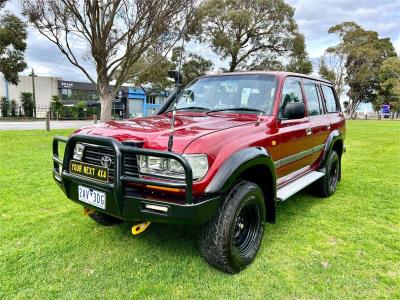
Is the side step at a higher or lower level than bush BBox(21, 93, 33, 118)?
lower

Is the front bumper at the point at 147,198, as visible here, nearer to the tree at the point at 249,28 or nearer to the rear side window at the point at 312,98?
the rear side window at the point at 312,98

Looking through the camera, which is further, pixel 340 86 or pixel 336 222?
pixel 340 86

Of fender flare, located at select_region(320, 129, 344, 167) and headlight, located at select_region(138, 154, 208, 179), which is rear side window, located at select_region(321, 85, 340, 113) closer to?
fender flare, located at select_region(320, 129, 344, 167)

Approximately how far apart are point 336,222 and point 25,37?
22983mm

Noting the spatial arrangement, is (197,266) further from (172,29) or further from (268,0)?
(268,0)

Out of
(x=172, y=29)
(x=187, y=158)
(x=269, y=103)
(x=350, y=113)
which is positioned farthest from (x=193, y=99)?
(x=350, y=113)

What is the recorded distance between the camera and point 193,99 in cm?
432

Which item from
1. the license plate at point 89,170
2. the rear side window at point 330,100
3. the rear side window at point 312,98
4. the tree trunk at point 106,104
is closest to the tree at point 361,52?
the tree trunk at point 106,104

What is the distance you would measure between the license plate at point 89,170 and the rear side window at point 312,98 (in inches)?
122

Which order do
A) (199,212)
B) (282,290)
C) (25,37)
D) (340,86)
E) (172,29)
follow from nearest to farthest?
(199,212), (282,290), (172,29), (25,37), (340,86)

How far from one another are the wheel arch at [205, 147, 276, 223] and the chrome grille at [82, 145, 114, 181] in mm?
840

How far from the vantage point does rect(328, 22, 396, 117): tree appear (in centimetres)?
4153

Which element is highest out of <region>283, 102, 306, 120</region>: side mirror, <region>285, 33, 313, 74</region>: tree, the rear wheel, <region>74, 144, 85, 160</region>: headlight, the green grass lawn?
<region>285, 33, 313, 74</region>: tree

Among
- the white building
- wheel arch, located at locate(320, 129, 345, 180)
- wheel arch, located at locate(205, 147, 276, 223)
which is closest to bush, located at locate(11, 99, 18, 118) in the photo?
the white building
